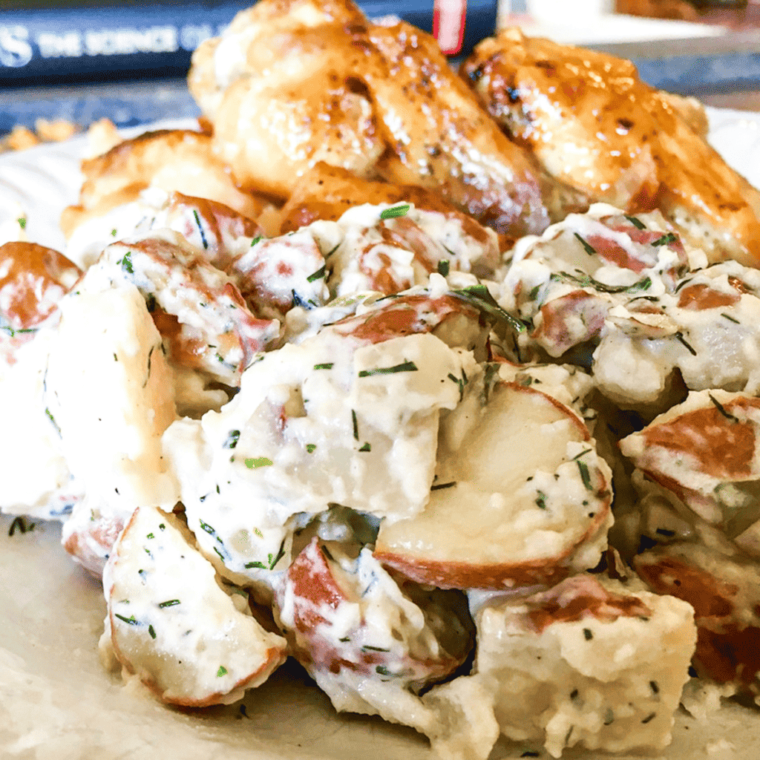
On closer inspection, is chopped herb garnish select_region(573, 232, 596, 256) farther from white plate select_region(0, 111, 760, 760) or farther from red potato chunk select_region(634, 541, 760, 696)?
white plate select_region(0, 111, 760, 760)

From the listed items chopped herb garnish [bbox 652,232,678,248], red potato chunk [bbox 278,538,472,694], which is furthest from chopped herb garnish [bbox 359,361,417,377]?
chopped herb garnish [bbox 652,232,678,248]

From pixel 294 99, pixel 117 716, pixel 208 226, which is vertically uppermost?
pixel 294 99

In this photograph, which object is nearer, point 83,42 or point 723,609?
point 723,609

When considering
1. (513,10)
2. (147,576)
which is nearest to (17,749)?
(147,576)

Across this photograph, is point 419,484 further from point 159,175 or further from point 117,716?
point 159,175

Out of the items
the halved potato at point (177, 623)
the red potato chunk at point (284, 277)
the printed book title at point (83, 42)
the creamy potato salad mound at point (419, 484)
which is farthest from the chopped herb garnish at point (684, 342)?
the printed book title at point (83, 42)

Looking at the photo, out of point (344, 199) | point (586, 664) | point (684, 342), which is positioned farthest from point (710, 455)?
point (344, 199)
